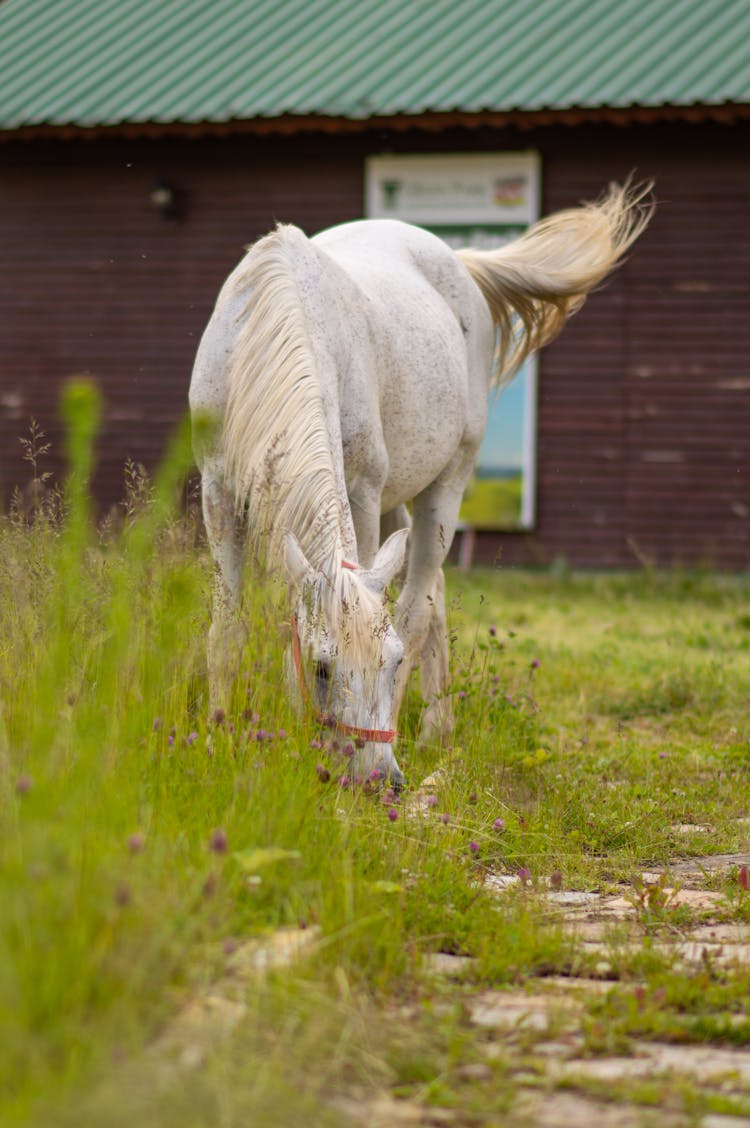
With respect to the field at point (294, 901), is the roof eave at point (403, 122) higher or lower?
higher

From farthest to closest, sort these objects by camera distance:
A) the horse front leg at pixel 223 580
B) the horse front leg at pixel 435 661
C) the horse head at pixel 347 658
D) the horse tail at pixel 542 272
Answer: the horse tail at pixel 542 272 → the horse front leg at pixel 435 661 → the horse front leg at pixel 223 580 → the horse head at pixel 347 658

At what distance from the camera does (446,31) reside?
40.7ft

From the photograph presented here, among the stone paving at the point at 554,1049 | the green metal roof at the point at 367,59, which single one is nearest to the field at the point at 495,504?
the green metal roof at the point at 367,59

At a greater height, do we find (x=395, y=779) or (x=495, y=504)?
(x=495, y=504)

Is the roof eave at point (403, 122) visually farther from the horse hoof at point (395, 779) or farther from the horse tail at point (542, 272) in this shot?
the horse hoof at point (395, 779)

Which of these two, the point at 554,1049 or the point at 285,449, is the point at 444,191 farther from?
the point at 554,1049

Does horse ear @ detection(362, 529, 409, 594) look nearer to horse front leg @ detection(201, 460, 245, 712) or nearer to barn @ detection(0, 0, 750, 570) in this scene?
A: horse front leg @ detection(201, 460, 245, 712)

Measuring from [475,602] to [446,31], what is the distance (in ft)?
19.1

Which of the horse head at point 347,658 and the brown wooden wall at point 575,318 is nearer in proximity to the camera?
the horse head at point 347,658

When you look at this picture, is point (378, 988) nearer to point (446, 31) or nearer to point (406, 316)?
point (406, 316)

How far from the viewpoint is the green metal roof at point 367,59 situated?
440 inches

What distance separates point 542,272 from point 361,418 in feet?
7.86

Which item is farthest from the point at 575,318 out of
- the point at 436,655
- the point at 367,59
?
the point at 436,655

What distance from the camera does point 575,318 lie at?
1189 centimetres
